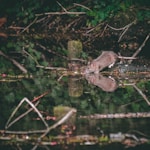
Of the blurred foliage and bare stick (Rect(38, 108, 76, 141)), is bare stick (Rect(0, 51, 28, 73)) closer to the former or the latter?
the blurred foliage

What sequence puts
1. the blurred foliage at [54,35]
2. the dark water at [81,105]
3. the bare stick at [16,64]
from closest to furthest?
the dark water at [81,105]
the blurred foliage at [54,35]
the bare stick at [16,64]

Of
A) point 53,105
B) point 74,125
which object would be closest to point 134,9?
point 53,105

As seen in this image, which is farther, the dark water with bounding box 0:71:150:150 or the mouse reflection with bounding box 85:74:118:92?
the mouse reflection with bounding box 85:74:118:92

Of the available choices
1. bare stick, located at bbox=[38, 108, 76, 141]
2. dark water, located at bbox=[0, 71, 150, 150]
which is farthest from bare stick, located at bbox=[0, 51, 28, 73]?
bare stick, located at bbox=[38, 108, 76, 141]

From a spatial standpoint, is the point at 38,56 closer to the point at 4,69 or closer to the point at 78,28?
the point at 4,69

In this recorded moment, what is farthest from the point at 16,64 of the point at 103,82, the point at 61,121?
the point at 61,121

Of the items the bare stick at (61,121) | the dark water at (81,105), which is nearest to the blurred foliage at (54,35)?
the dark water at (81,105)

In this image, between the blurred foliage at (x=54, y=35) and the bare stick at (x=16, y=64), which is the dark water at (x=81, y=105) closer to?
the blurred foliage at (x=54, y=35)

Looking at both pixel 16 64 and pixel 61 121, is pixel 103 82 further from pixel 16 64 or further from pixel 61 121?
pixel 61 121

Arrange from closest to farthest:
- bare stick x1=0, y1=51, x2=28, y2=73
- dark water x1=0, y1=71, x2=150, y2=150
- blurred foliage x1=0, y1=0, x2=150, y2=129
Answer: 1. dark water x1=0, y1=71, x2=150, y2=150
2. blurred foliage x1=0, y1=0, x2=150, y2=129
3. bare stick x1=0, y1=51, x2=28, y2=73

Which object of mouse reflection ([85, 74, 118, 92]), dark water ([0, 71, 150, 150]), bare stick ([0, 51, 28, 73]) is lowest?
dark water ([0, 71, 150, 150])
